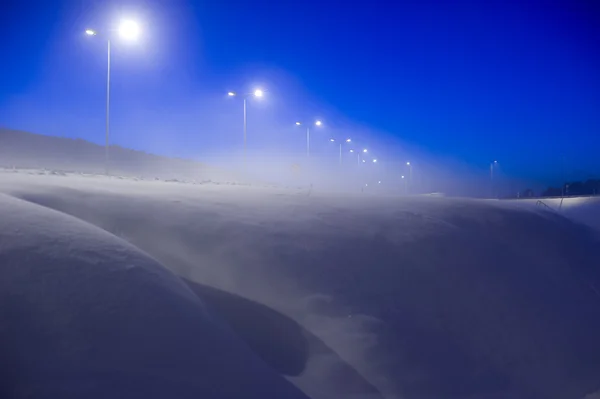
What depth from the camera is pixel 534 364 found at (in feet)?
20.0

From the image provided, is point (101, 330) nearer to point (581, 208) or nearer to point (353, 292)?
point (353, 292)

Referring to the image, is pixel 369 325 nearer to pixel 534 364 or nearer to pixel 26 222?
pixel 534 364

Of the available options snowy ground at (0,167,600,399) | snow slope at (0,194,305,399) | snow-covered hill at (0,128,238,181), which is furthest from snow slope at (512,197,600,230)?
snow slope at (0,194,305,399)

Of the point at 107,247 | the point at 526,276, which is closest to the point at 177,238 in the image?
the point at 107,247

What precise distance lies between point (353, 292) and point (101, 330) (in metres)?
3.42

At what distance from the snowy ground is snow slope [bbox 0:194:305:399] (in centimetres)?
4

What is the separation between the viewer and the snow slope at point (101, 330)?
327 cm

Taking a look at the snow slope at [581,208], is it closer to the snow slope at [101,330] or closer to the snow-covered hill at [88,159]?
the snow-covered hill at [88,159]

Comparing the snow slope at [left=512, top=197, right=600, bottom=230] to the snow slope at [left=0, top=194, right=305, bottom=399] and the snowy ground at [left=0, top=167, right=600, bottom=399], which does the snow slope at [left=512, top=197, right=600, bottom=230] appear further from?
the snow slope at [left=0, top=194, right=305, bottom=399]

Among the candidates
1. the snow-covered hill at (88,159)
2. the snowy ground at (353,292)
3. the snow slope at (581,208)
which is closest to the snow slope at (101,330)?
the snowy ground at (353,292)

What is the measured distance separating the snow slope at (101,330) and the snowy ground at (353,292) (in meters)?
0.04

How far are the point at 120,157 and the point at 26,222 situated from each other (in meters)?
32.0

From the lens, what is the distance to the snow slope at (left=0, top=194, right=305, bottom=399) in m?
3.27

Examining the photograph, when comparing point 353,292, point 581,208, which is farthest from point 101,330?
point 581,208
